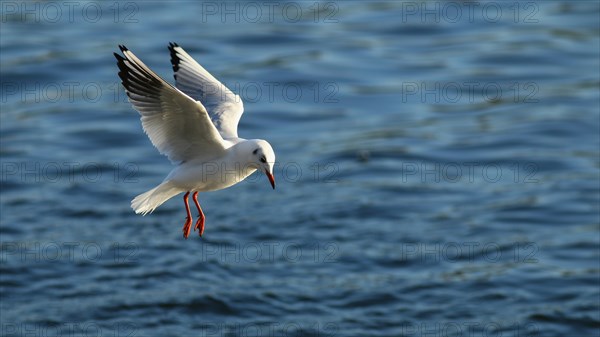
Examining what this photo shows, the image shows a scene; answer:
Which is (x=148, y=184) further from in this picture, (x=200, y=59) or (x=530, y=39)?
(x=530, y=39)

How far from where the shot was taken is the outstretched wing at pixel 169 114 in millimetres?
12242

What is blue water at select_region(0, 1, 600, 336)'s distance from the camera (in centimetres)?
2475

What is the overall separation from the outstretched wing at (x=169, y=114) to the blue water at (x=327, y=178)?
456 inches

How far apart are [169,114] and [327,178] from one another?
55.0 feet

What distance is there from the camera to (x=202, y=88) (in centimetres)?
1488

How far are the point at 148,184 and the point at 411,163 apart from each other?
644 centimetres

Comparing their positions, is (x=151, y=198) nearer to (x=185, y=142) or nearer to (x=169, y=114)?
(x=185, y=142)

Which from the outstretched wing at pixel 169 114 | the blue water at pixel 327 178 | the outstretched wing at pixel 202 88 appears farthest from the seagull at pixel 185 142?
the blue water at pixel 327 178

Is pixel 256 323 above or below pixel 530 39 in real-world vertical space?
below

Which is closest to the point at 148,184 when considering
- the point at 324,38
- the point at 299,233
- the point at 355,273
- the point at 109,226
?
the point at 109,226

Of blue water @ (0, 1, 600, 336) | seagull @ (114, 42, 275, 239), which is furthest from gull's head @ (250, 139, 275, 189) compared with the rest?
blue water @ (0, 1, 600, 336)

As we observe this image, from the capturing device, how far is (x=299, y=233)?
2719cm

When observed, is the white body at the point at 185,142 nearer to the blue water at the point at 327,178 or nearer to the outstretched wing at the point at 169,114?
the outstretched wing at the point at 169,114

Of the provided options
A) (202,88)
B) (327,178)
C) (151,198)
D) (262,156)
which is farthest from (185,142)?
(327,178)
